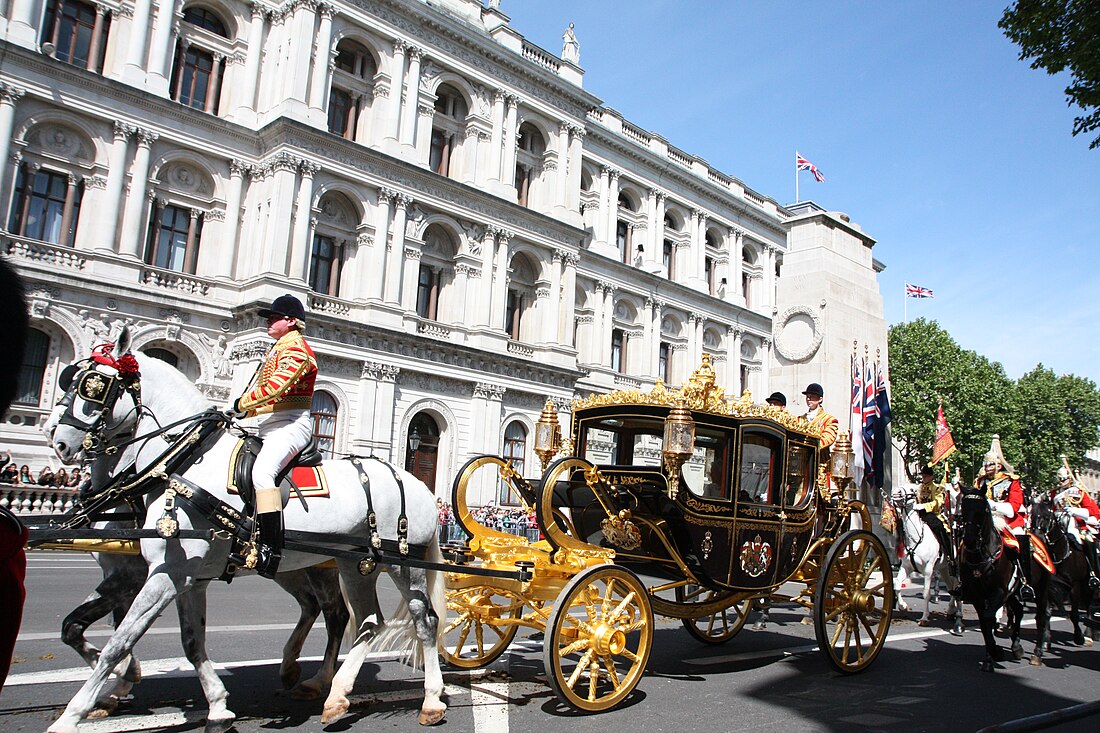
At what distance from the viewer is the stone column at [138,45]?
24.0 meters

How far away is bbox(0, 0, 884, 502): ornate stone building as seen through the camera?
22.2 meters

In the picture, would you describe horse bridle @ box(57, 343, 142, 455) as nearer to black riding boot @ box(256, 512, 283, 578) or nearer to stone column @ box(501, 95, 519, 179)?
black riding boot @ box(256, 512, 283, 578)

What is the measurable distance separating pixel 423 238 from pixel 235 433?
83.0ft

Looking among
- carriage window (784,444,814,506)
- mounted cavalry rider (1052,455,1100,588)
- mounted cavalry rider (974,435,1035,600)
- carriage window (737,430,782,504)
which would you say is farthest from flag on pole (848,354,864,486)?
carriage window (737,430,782,504)

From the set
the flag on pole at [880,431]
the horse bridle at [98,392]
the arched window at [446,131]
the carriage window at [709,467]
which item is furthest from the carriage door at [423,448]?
the horse bridle at [98,392]

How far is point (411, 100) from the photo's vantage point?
2930cm

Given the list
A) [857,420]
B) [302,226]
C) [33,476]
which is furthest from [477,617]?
[302,226]

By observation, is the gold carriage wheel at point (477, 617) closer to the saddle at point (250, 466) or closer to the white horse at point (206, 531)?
the white horse at point (206, 531)

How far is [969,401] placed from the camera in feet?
134

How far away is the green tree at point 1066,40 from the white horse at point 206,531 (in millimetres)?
11157

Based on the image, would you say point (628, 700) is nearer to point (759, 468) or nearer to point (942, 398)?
point (759, 468)

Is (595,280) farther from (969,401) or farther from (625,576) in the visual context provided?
(625,576)

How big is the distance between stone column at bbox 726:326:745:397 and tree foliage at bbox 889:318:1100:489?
8385mm

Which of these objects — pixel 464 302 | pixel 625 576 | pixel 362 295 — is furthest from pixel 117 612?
pixel 464 302
